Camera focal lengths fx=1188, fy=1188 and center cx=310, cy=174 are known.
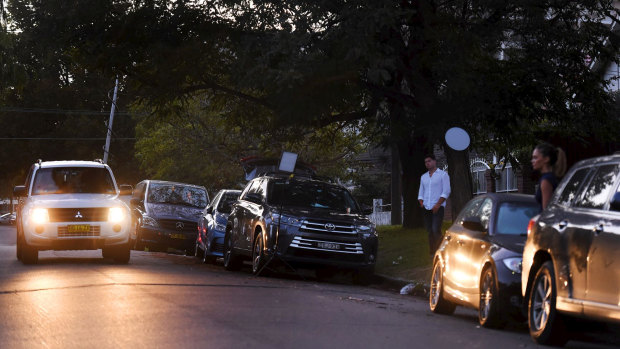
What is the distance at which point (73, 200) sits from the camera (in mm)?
22031

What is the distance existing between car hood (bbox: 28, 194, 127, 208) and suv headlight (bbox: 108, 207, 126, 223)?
4.7 inches

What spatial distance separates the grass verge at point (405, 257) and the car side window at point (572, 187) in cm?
837

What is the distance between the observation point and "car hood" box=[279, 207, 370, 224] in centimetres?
1975

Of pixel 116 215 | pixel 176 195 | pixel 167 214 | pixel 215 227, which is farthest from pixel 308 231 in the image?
pixel 176 195

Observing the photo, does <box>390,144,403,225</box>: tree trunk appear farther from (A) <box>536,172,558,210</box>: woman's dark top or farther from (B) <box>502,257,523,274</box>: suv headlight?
(B) <box>502,257,523,274</box>: suv headlight

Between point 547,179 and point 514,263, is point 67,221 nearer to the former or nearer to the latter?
point 547,179

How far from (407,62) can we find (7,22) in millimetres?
8724

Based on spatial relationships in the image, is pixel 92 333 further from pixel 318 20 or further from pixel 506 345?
pixel 318 20

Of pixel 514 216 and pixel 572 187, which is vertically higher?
pixel 572 187

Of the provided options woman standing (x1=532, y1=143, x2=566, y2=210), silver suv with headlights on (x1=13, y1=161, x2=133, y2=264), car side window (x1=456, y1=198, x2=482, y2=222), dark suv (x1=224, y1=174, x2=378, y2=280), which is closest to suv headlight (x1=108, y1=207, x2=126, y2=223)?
silver suv with headlights on (x1=13, y1=161, x2=133, y2=264)

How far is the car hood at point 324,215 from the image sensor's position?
778 inches

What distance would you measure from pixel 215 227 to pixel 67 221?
397 centimetres

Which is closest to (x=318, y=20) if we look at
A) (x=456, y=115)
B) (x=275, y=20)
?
(x=275, y=20)

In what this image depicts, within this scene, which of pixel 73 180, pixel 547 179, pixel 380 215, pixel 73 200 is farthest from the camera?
pixel 380 215
